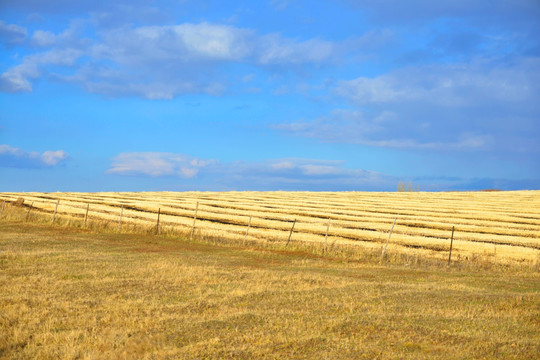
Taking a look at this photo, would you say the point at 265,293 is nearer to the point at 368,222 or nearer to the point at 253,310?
the point at 253,310

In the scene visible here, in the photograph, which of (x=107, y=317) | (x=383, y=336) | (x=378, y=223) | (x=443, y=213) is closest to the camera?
(x=383, y=336)

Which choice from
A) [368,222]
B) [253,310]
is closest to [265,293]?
[253,310]

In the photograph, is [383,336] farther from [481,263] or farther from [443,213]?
[443,213]

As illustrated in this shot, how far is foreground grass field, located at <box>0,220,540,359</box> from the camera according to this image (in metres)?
10.1

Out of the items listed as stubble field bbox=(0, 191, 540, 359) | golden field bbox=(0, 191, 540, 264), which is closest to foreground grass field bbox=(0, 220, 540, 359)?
stubble field bbox=(0, 191, 540, 359)

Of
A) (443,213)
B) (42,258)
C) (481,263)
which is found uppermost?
(443,213)

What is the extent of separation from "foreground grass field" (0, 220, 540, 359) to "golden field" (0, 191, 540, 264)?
8.29 metres

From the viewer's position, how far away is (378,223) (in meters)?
39.2

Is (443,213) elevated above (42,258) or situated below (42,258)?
above

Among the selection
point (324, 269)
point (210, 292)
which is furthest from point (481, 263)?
point (210, 292)

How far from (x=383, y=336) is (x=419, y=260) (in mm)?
16110

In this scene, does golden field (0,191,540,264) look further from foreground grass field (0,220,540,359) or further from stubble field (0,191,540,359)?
foreground grass field (0,220,540,359)

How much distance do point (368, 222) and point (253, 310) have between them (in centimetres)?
2801

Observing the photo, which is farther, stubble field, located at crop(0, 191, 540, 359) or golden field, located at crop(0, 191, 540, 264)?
golden field, located at crop(0, 191, 540, 264)
